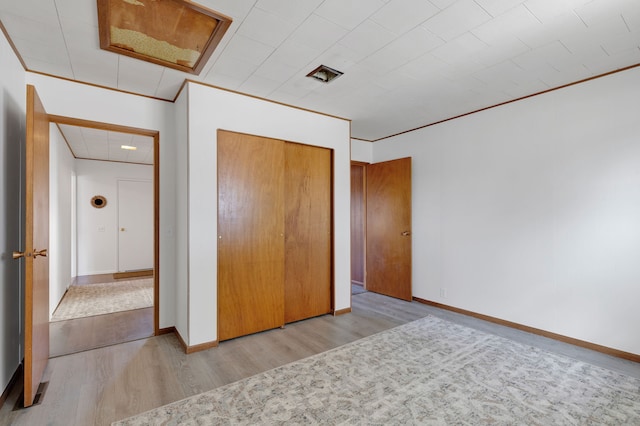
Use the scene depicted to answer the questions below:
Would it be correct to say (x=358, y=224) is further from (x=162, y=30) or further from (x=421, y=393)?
(x=162, y=30)

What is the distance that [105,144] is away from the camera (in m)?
5.33

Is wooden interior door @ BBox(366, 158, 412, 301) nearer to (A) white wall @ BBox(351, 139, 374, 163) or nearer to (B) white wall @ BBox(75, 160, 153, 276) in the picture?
(A) white wall @ BBox(351, 139, 374, 163)

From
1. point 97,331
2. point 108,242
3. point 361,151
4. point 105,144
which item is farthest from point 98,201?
point 361,151

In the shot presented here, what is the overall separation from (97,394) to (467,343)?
317cm

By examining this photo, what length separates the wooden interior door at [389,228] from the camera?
461cm

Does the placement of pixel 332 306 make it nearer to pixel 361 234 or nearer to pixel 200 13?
pixel 361 234

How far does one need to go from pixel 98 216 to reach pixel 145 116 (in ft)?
15.6

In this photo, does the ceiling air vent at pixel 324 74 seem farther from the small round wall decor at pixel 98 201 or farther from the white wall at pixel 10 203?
the small round wall decor at pixel 98 201

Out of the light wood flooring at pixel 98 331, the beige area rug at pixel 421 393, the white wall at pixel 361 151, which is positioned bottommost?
the light wood flooring at pixel 98 331

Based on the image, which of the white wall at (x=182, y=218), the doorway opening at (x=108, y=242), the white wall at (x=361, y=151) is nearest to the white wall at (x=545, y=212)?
the white wall at (x=361, y=151)

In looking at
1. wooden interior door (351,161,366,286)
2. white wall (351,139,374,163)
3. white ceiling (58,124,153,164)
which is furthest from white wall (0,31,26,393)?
wooden interior door (351,161,366,286)

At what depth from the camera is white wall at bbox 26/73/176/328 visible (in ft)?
9.39

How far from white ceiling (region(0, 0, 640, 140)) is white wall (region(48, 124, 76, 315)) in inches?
73.7

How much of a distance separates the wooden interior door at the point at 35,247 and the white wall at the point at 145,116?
54 cm
